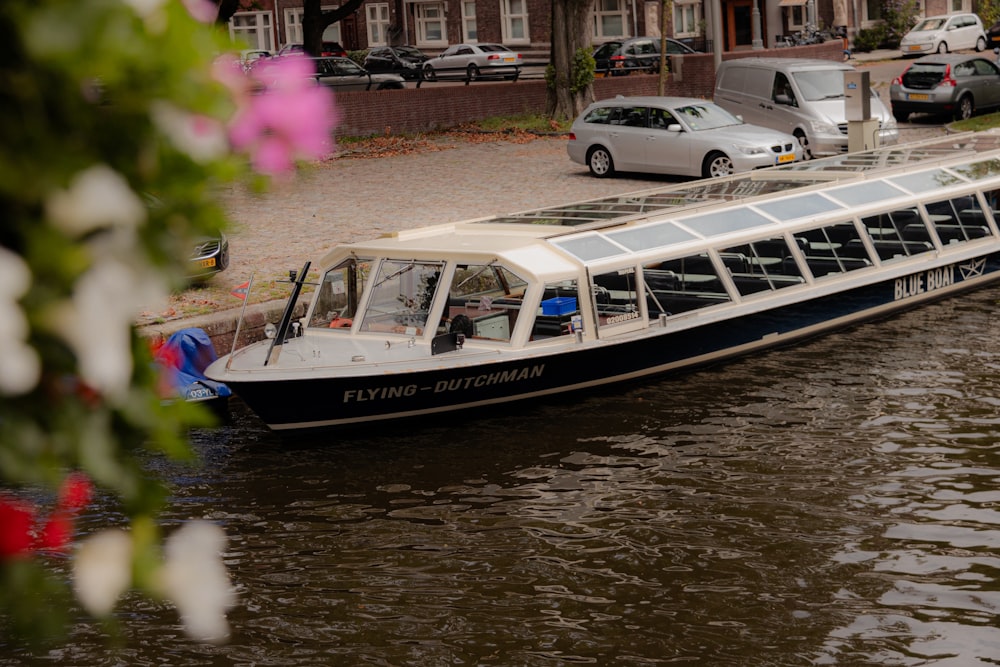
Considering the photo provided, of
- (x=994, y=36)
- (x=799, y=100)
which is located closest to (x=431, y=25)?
(x=994, y=36)

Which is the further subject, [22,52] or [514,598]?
[514,598]

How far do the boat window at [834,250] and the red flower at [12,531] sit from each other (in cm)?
1450

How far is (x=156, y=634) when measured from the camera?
27.1 ft

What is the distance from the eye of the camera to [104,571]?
1759mm

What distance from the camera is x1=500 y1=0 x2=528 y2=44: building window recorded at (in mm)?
58188

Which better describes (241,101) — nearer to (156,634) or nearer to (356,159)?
(156,634)

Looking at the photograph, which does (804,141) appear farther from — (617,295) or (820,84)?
(617,295)

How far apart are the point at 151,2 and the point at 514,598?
7249 millimetres

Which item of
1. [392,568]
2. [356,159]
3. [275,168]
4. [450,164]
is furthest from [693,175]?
[275,168]

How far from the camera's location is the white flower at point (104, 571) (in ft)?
5.67

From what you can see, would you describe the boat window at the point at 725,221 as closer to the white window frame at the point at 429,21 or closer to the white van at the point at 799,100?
the white van at the point at 799,100

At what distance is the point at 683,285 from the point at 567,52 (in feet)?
67.8

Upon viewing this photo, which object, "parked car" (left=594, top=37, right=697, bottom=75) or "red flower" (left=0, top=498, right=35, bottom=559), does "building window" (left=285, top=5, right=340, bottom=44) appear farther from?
"red flower" (left=0, top=498, right=35, bottom=559)

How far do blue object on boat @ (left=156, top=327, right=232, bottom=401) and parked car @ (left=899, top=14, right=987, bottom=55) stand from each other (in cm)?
4741
